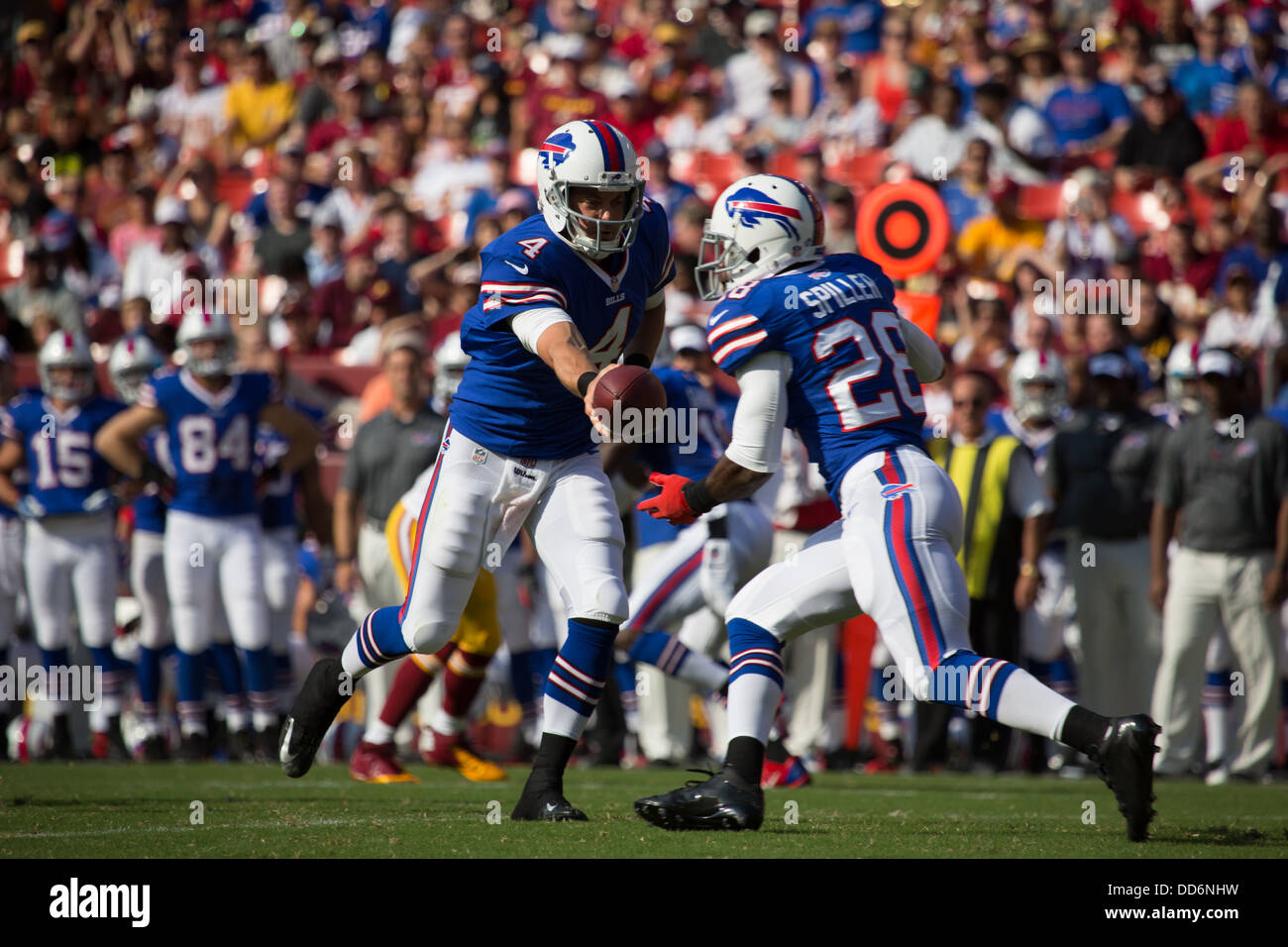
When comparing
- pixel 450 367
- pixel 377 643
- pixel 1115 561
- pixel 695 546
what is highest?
pixel 450 367

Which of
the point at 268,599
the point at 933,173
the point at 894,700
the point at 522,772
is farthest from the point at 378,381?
the point at 933,173

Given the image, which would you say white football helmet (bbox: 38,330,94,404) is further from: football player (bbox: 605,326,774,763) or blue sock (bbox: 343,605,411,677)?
blue sock (bbox: 343,605,411,677)

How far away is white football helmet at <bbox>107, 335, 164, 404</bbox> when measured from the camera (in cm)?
966

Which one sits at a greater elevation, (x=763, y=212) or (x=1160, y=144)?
(x=1160, y=144)

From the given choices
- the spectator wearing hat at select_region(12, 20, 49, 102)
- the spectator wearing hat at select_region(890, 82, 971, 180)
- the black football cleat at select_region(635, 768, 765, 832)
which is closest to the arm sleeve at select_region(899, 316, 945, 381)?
the black football cleat at select_region(635, 768, 765, 832)

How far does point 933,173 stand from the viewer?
11.7 m

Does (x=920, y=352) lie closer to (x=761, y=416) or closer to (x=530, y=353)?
(x=761, y=416)

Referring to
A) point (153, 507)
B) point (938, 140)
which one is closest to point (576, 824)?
point (153, 507)

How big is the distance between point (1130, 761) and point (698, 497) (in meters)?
1.44

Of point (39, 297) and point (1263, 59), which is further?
point (1263, 59)

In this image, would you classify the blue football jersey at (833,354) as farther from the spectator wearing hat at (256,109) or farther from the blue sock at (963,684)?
the spectator wearing hat at (256,109)

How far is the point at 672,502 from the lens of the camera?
194 inches

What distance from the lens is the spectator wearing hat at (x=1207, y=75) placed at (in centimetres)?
1267

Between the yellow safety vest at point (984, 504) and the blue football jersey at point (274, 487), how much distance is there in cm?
378
